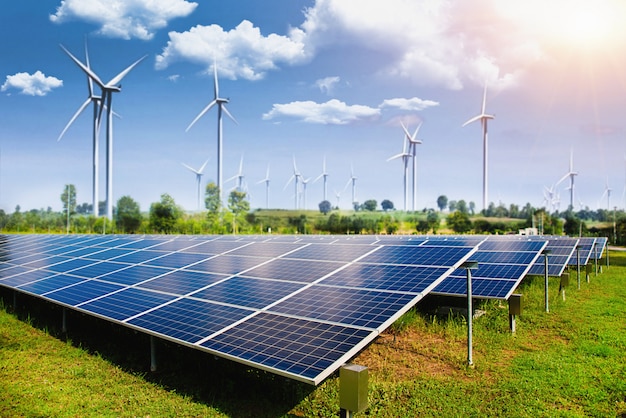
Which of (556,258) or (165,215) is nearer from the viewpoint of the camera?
(556,258)

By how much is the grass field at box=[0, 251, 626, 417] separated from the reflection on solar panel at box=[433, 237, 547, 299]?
4.47ft

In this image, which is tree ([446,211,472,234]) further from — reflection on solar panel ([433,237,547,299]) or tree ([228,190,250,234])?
reflection on solar panel ([433,237,547,299])

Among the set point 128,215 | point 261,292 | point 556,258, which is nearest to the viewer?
point 261,292

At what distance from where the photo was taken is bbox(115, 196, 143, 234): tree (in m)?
97.4

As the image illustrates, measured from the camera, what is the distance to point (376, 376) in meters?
11.6

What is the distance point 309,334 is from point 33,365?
30.5 ft

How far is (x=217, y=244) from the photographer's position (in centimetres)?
2211

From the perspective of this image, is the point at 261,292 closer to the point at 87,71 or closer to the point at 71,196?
the point at 87,71

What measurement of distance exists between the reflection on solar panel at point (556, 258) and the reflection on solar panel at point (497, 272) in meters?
1.38

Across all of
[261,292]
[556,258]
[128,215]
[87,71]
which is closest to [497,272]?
[261,292]

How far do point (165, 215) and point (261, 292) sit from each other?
281ft

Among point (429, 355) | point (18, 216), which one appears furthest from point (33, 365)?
point (18, 216)

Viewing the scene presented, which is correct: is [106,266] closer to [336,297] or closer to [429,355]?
[336,297]

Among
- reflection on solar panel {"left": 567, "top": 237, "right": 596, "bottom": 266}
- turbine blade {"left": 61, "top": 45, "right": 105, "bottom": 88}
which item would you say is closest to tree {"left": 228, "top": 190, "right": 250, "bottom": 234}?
turbine blade {"left": 61, "top": 45, "right": 105, "bottom": 88}
